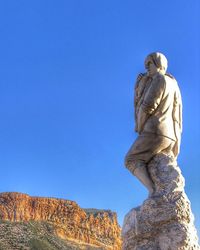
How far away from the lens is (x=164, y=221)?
7.17m

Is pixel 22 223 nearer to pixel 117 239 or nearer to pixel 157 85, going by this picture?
pixel 117 239

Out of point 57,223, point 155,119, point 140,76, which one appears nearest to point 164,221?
point 155,119

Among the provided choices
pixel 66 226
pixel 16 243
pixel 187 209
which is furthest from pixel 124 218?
pixel 66 226

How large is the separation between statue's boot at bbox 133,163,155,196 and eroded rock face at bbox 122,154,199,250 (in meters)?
0.11

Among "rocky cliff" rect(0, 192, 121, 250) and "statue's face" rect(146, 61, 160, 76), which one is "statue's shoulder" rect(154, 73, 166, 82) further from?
"rocky cliff" rect(0, 192, 121, 250)

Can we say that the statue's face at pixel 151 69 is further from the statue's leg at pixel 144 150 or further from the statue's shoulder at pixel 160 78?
the statue's leg at pixel 144 150

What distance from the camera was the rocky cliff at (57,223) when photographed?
271 feet

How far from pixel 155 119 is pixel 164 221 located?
172 centimetres

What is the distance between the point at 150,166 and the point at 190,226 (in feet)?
3.87

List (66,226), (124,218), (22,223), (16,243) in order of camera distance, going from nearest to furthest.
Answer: (124,218) → (16,243) → (22,223) → (66,226)

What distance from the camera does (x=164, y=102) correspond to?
8.16 metres

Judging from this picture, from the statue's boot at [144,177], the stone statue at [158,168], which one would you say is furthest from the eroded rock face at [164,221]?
the statue's boot at [144,177]

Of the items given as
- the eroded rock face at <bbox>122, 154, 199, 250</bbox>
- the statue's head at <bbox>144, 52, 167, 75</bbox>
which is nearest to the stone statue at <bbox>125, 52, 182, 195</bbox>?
the statue's head at <bbox>144, 52, 167, 75</bbox>

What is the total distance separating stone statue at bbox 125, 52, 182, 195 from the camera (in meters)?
8.01
